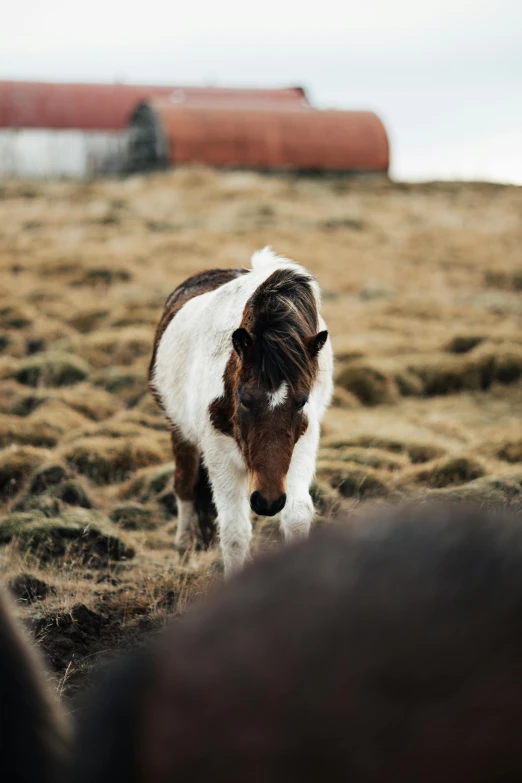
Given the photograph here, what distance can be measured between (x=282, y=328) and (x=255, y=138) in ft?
89.4

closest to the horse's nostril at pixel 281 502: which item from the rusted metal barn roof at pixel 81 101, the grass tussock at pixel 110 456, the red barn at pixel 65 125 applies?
the grass tussock at pixel 110 456

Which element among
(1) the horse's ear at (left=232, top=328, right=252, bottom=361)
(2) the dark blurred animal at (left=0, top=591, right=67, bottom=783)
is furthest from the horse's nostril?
(2) the dark blurred animal at (left=0, top=591, right=67, bottom=783)

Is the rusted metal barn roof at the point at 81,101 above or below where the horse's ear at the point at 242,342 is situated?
below

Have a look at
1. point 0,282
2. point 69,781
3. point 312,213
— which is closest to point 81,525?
point 69,781

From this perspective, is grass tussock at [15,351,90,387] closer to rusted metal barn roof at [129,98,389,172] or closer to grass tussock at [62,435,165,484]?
grass tussock at [62,435,165,484]

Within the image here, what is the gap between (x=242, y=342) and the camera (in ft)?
14.7

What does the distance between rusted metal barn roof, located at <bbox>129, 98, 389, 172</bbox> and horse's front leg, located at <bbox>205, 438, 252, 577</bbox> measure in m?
25.8

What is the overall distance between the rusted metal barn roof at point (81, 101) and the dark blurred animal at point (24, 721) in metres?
31.4

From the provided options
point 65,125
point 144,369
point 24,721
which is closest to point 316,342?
point 24,721

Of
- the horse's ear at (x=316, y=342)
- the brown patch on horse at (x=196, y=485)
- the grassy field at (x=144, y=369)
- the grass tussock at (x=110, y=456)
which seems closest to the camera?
the horse's ear at (x=316, y=342)

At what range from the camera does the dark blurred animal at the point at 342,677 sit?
1318mm

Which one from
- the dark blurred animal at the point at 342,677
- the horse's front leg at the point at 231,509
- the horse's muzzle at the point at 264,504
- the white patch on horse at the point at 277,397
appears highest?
the dark blurred animal at the point at 342,677

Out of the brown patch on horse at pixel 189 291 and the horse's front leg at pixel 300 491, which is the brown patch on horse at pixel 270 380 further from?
the brown patch on horse at pixel 189 291

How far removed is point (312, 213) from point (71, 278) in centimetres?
990
